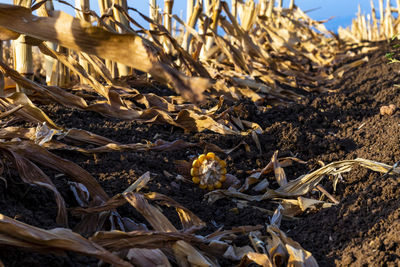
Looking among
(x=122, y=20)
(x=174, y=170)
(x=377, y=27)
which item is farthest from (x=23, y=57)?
(x=377, y=27)

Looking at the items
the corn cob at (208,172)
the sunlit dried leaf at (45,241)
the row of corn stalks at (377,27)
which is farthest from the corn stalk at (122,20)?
the row of corn stalks at (377,27)

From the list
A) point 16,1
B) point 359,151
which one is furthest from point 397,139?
point 16,1

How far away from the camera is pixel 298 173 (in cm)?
190

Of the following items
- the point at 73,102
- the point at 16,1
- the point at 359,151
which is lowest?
the point at 359,151

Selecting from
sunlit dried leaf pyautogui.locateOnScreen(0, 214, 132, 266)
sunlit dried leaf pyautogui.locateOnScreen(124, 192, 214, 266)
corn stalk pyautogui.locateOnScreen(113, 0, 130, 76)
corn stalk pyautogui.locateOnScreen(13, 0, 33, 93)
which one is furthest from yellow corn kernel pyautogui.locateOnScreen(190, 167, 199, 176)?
corn stalk pyautogui.locateOnScreen(113, 0, 130, 76)

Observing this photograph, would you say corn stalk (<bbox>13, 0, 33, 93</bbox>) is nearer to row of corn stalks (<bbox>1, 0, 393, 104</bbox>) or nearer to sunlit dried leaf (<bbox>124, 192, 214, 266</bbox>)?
row of corn stalks (<bbox>1, 0, 393, 104</bbox>)

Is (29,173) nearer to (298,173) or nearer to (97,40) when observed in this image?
(97,40)

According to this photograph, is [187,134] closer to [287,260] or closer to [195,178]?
[195,178]

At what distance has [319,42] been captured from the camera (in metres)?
6.88

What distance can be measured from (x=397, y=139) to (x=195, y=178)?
785mm

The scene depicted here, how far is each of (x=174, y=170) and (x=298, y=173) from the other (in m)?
0.52

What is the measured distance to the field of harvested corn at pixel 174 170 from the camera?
0.93 m

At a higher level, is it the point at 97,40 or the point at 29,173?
the point at 97,40

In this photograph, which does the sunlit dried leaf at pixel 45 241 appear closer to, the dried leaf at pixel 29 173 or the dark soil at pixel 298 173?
the dark soil at pixel 298 173
